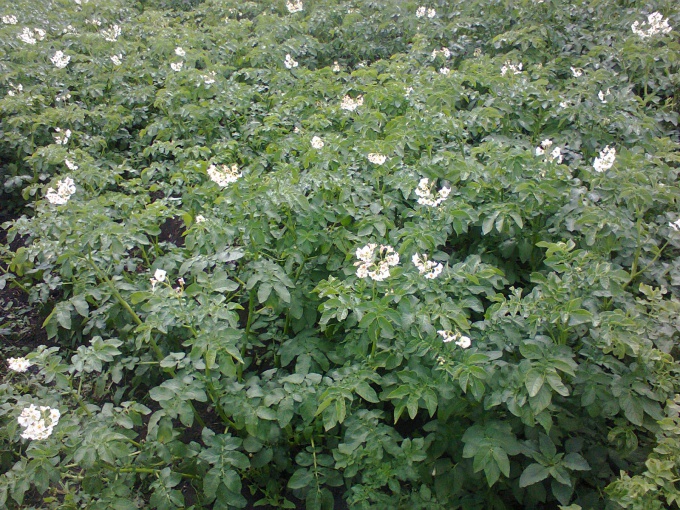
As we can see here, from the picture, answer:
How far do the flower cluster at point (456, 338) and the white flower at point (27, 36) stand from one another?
501 centimetres

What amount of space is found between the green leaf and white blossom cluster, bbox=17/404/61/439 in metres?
1.74

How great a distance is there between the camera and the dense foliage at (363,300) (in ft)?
6.38

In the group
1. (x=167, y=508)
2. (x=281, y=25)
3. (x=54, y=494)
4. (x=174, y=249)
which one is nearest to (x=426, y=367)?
(x=167, y=508)

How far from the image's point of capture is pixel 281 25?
5.22m

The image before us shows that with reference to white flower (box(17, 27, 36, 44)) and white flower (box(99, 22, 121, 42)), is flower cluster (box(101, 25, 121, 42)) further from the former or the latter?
white flower (box(17, 27, 36, 44))

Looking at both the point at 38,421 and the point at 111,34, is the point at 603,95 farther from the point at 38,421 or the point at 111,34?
the point at 111,34

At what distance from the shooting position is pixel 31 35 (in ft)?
16.6

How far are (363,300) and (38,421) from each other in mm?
1324

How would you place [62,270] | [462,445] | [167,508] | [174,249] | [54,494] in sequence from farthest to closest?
[174,249] < [62,270] < [54,494] < [462,445] < [167,508]

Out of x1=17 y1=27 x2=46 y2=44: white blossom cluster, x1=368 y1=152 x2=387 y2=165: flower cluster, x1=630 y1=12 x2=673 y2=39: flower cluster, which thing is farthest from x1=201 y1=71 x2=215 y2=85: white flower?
x1=630 y1=12 x2=673 y2=39: flower cluster

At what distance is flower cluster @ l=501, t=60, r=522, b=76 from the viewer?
3832mm

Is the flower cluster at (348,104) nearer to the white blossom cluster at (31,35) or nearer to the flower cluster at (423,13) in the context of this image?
the flower cluster at (423,13)

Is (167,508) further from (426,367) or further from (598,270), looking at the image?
(598,270)

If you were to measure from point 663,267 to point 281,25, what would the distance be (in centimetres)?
423
